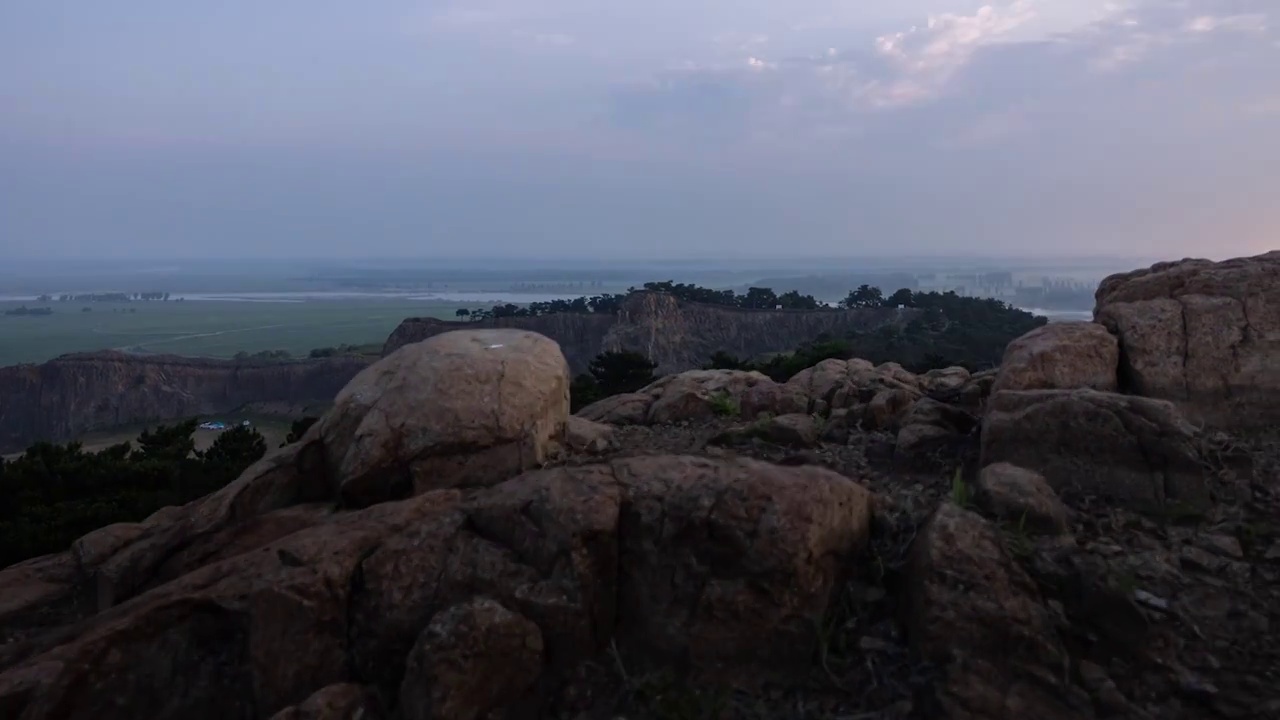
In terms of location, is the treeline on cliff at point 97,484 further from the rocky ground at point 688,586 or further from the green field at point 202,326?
the green field at point 202,326

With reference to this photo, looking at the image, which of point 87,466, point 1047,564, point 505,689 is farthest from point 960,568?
point 87,466

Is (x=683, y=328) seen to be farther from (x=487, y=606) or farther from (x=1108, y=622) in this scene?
(x=1108, y=622)

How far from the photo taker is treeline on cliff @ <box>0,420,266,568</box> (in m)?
10.3

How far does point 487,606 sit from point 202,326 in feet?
200

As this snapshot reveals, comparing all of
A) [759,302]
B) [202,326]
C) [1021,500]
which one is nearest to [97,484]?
[1021,500]

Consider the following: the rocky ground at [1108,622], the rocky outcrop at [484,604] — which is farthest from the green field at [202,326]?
the rocky ground at [1108,622]

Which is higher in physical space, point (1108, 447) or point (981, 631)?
point (1108, 447)

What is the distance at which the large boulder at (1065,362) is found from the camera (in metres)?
7.28

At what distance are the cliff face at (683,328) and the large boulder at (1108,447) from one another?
2495 centimetres

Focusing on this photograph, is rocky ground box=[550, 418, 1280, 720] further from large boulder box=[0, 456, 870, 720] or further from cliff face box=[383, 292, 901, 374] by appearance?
cliff face box=[383, 292, 901, 374]

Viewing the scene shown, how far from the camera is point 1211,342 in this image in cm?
742

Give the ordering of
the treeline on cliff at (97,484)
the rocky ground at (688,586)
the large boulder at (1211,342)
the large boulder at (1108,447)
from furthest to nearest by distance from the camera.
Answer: the treeline on cliff at (97,484) < the large boulder at (1211,342) < the large boulder at (1108,447) < the rocky ground at (688,586)

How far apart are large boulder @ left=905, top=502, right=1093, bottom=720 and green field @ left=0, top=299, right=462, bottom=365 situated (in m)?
37.4

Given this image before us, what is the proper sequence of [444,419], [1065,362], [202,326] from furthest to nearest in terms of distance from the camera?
[202,326] → [1065,362] → [444,419]
